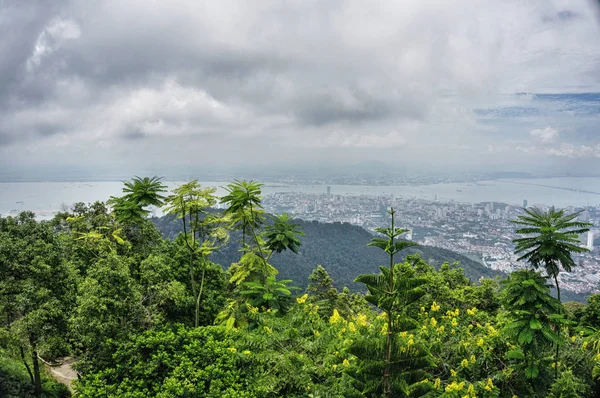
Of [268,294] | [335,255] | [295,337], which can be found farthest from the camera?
[335,255]

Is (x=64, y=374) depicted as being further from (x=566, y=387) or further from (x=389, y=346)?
(x=566, y=387)

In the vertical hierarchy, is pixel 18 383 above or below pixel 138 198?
below

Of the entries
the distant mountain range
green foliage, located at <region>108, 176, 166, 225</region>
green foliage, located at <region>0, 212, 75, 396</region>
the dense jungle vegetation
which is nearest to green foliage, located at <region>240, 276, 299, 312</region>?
the dense jungle vegetation

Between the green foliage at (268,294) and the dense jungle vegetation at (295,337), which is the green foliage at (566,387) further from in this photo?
the green foliage at (268,294)

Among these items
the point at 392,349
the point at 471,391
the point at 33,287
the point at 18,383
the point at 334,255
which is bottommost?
the point at 334,255

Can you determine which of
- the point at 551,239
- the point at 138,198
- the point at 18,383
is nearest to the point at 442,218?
the point at 138,198

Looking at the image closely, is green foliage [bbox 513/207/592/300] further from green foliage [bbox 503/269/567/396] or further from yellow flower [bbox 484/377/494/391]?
yellow flower [bbox 484/377/494/391]

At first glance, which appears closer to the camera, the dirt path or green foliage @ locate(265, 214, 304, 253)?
green foliage @ locate(265, 214, 304, 253)

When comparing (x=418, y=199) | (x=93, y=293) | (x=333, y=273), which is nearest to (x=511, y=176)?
(x=418, y=199)
